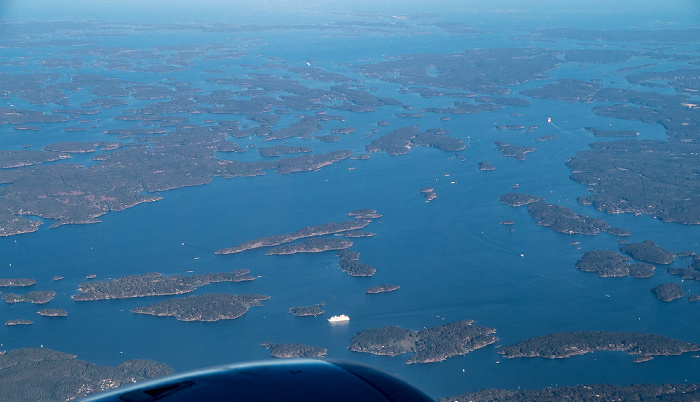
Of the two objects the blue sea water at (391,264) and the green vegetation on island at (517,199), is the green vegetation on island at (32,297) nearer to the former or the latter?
the blue sea water at (391,264)

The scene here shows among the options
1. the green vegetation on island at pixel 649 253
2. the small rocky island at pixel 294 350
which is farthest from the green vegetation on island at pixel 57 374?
the green vegetation on island at pixel 649 253

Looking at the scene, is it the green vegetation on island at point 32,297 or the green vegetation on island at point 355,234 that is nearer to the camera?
the green vegetation on island at point 32,297

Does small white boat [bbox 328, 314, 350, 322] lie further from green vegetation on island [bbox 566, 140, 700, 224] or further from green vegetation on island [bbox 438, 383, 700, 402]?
green vegetation on island [bbox 566, 140, 700, 224]

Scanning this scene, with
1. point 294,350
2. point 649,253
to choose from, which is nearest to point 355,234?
point 294,350

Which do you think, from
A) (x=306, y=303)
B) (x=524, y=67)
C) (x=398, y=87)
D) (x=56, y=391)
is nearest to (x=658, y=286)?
(x=306, y=303)

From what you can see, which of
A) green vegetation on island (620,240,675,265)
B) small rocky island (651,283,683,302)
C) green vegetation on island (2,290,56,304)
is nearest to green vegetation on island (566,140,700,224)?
green vegetation on island (620,240,675,265)

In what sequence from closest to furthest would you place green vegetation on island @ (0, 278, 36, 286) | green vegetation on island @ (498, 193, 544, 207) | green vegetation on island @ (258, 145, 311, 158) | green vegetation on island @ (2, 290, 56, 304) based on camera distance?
1. green vegetation on island @ (2, 290, 56, 304)
2. green vegetation on island @ (0, 278, 36, 286)
3. green vegetation on island @ (498, 193, 544, 207)
4. green vegetation on island @ (258, 145, 311, 158)
